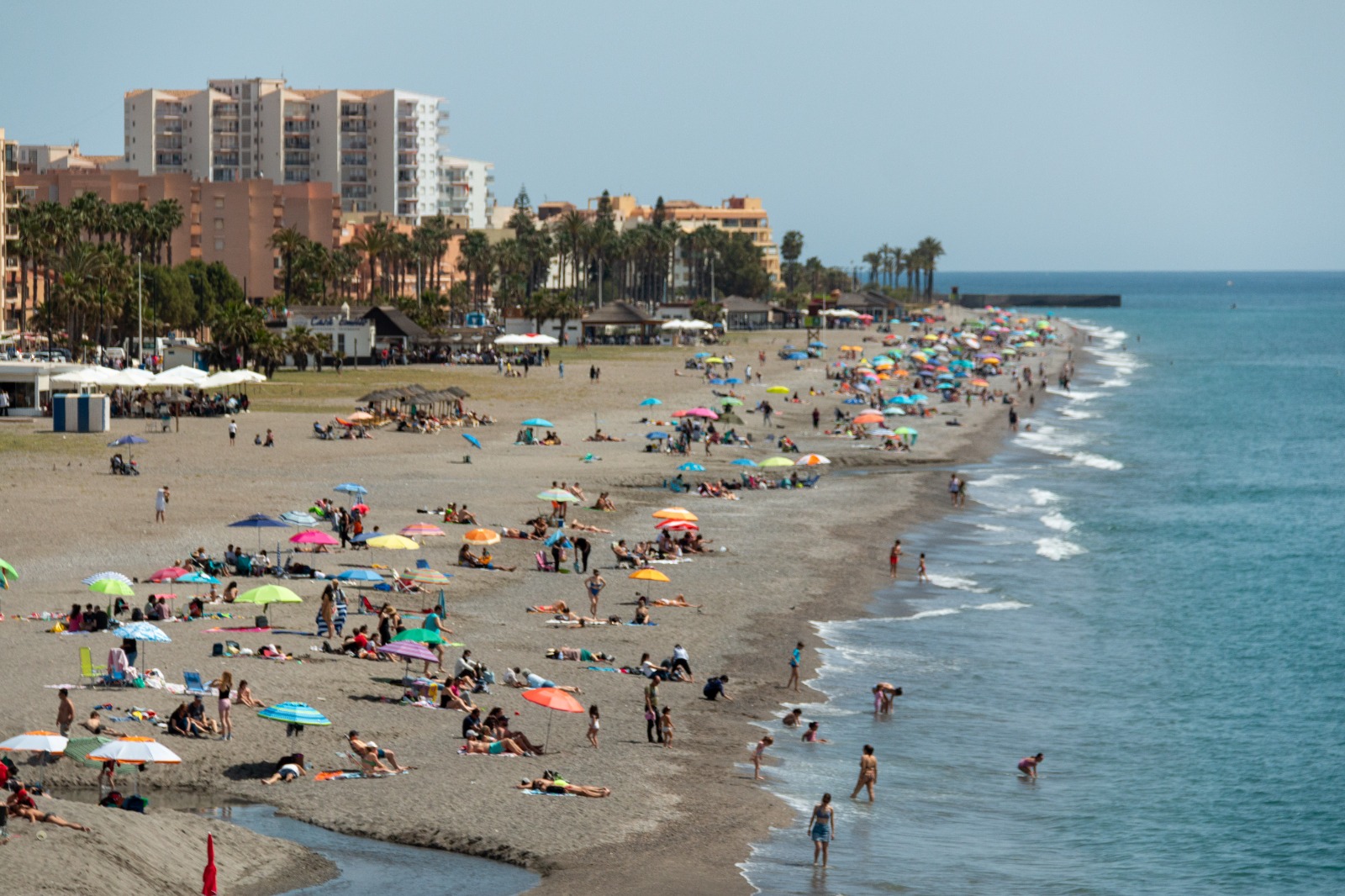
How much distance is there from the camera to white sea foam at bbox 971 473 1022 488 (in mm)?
52500

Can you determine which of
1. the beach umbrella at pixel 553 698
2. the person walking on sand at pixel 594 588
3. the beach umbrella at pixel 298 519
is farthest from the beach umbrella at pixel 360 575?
the beach umbrella at pixel 553 698

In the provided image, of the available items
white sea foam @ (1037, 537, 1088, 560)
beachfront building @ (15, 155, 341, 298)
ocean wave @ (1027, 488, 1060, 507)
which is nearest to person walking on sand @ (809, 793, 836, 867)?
white sea foam @ (1037, 537, 1088, 560)

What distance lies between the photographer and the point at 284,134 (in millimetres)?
162375

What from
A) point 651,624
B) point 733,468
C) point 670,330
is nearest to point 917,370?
point 670,330

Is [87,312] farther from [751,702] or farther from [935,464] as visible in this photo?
[751,702]

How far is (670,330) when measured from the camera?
11206cm

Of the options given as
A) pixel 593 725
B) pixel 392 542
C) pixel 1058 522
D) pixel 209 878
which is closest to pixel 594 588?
pixel 392 542

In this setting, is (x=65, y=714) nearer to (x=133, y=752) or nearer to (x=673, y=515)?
(x=133, y=752)

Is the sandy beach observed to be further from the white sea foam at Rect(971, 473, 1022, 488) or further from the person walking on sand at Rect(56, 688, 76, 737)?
the white sea foam at Rect(971, 473, 1022, 488)

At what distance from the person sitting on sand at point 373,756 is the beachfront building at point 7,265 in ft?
234

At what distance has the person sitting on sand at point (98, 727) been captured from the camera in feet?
62.5

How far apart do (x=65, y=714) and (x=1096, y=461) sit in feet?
159

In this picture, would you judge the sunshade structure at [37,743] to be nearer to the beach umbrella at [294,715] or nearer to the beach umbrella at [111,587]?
the beach umbrella at [294,715]

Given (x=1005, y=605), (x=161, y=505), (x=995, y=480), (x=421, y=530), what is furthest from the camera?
(x=995, y=480)
